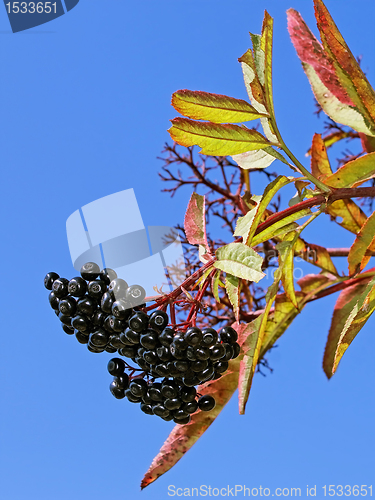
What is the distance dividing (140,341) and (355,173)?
1.58 ft

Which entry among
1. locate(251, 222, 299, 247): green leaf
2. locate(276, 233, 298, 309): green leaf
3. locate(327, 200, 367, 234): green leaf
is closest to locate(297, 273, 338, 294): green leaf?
locate(327, 200, 367, 234): green leaf

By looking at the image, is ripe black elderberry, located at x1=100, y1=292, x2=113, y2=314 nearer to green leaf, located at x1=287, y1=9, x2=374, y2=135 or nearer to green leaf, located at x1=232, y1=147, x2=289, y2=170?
green leaf, located at x1=232, y1=147, x2=289, y2=170

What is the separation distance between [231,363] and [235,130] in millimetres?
542

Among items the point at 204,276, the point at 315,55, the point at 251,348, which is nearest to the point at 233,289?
the point at 204,276

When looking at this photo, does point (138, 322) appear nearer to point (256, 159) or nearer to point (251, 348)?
point (251, 348)

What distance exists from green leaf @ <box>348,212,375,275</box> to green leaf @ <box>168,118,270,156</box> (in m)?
0.28

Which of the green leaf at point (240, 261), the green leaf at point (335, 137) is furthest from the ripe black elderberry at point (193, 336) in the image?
the green leaf at point (335, 137)

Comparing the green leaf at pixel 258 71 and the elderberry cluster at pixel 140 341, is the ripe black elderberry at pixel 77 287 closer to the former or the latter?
the elderberry cluster at pixel 140 341

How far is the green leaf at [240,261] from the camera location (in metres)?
0.76

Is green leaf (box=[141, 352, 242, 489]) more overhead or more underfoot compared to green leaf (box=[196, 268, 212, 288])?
more underfoot

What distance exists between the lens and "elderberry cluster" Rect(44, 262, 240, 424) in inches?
31.8

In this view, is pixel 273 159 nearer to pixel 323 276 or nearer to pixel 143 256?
pixel 143 256

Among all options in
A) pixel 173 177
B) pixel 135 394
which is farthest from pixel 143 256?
pixel 173 177

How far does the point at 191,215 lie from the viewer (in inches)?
39.6
